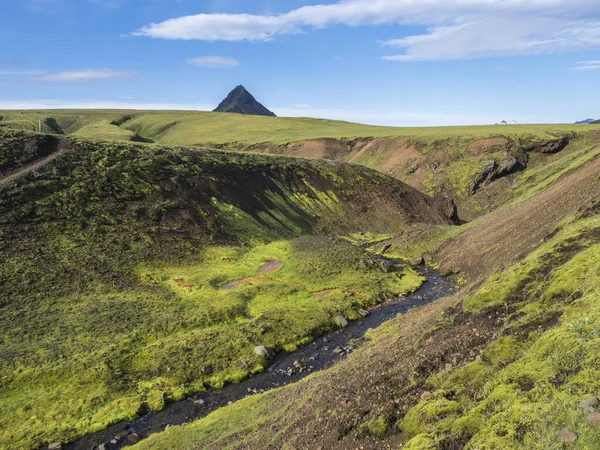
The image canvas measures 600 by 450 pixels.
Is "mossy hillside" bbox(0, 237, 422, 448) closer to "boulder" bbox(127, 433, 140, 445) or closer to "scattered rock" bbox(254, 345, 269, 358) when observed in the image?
"scattered rock" bbox(254, 345, 269, 358)

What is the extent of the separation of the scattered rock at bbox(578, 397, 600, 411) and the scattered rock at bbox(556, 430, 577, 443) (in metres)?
1.02

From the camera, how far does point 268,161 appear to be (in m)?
102

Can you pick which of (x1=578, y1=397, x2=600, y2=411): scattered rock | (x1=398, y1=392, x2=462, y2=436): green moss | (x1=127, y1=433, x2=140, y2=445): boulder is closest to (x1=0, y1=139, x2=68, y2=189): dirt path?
(x1=127, y1=433, x2=140, y2=445): boulder

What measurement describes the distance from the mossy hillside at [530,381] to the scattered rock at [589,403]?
0.21 meters

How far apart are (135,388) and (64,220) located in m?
36.3

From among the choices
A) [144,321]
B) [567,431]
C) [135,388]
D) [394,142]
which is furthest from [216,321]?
[394,142]

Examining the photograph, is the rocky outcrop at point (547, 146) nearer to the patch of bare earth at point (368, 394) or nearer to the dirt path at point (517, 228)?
the dirt path at point (517, 228)

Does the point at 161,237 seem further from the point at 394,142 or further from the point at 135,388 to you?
the point at 394,142

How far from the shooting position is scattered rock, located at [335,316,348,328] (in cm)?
4262

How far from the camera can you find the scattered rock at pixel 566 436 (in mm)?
10477

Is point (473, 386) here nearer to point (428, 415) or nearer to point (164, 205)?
point (428, 415)

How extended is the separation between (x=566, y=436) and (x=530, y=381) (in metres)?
4.01

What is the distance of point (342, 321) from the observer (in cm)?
4300

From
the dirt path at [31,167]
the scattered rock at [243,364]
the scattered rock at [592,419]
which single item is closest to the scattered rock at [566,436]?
the scattered rock at [592,419]
